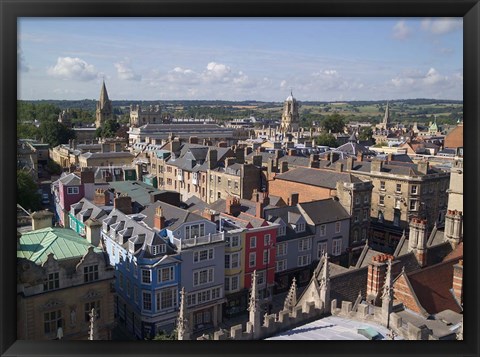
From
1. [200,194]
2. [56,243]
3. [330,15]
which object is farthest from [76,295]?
[200,194]

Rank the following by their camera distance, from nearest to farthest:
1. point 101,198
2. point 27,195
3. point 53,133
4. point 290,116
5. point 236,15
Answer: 1. point 236,15
2. point 101,198
3. point 27,195
4. point 53,133
5. point 290,116

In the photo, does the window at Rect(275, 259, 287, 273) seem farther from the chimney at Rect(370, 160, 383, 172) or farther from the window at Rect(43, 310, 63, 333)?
the chimney at Rect(370, 160, 383, 172)

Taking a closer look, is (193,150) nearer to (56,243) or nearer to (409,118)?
(56,243)

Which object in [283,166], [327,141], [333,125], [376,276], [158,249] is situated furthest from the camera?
[333,125]

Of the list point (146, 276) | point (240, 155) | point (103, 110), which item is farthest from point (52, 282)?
point (103, 110)

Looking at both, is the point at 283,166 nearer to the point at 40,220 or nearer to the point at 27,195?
the point at 27,195

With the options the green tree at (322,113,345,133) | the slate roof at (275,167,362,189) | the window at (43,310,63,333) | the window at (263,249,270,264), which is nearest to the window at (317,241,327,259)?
the window at (263,249,270,264)

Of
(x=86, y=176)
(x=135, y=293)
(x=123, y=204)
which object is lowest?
(x=135, y=293)

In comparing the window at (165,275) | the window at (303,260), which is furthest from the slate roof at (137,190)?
the window at (303,260)
